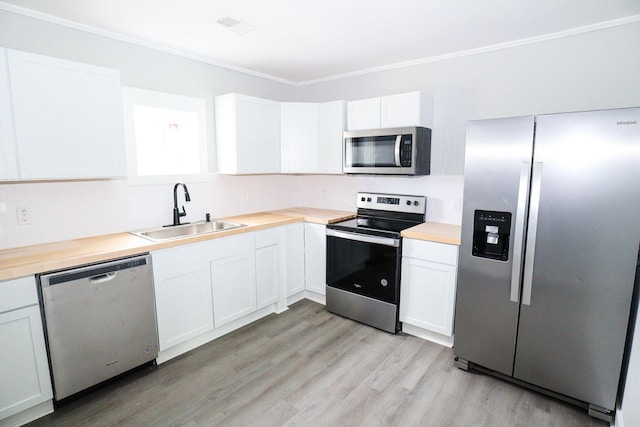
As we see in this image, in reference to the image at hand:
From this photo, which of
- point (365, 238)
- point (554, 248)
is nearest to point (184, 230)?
point (365, 238)

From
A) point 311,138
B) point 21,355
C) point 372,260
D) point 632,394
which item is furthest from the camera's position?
point 311,138

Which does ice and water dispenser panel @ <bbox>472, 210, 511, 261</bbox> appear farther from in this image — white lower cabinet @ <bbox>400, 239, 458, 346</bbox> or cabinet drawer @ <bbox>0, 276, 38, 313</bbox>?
cabinet drawer @ <bbox>0, 276, 38, 313</bbox>

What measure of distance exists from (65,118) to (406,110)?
2575 millimetres

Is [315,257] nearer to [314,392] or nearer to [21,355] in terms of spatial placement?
[314,392]

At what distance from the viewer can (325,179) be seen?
13.3 ft

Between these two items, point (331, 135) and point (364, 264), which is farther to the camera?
point (331, 135)

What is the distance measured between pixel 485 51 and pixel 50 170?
3402mm

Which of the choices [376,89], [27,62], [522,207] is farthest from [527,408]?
[27,62]

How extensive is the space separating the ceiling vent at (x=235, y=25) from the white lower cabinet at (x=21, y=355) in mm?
2002

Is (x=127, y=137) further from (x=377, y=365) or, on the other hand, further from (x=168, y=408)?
(x=377, y=365)

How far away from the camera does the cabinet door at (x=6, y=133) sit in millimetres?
1857

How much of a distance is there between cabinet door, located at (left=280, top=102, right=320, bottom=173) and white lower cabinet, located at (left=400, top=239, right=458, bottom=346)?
1.42 meters

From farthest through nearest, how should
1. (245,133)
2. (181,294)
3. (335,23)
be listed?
(245,133), (181,294), (335,23)

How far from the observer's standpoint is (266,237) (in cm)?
314
